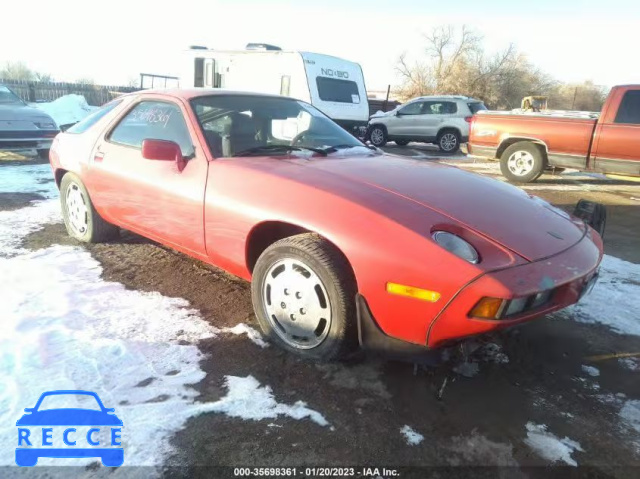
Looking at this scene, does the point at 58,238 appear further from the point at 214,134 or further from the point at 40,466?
the point at 40,466

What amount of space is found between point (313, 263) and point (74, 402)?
1.26m

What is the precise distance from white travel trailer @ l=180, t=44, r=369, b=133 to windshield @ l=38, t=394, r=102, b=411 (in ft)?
32.4

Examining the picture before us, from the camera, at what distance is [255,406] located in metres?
2.13

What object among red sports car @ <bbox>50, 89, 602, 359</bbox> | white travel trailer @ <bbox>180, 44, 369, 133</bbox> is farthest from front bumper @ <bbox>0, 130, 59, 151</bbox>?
red sports car @ <bbox>50, 89, 602, 359</bbox>

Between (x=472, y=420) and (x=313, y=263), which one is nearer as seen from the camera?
(x=472, y=420)

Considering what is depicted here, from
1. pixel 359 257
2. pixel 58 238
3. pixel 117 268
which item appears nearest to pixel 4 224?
pixel 58 238

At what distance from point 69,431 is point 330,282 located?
4.26 feet

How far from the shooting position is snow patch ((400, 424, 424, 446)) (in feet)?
6.45

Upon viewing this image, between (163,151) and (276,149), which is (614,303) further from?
(163,151)

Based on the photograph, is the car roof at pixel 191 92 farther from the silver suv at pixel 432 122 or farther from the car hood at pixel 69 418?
the silver suv at pixel 432 122

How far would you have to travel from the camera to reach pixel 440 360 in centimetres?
211

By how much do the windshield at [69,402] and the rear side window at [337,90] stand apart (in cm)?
1039

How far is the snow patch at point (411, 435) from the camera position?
6.45 feet

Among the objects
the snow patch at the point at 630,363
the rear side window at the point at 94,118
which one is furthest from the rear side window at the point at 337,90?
the snow patch at the point at 630,363
